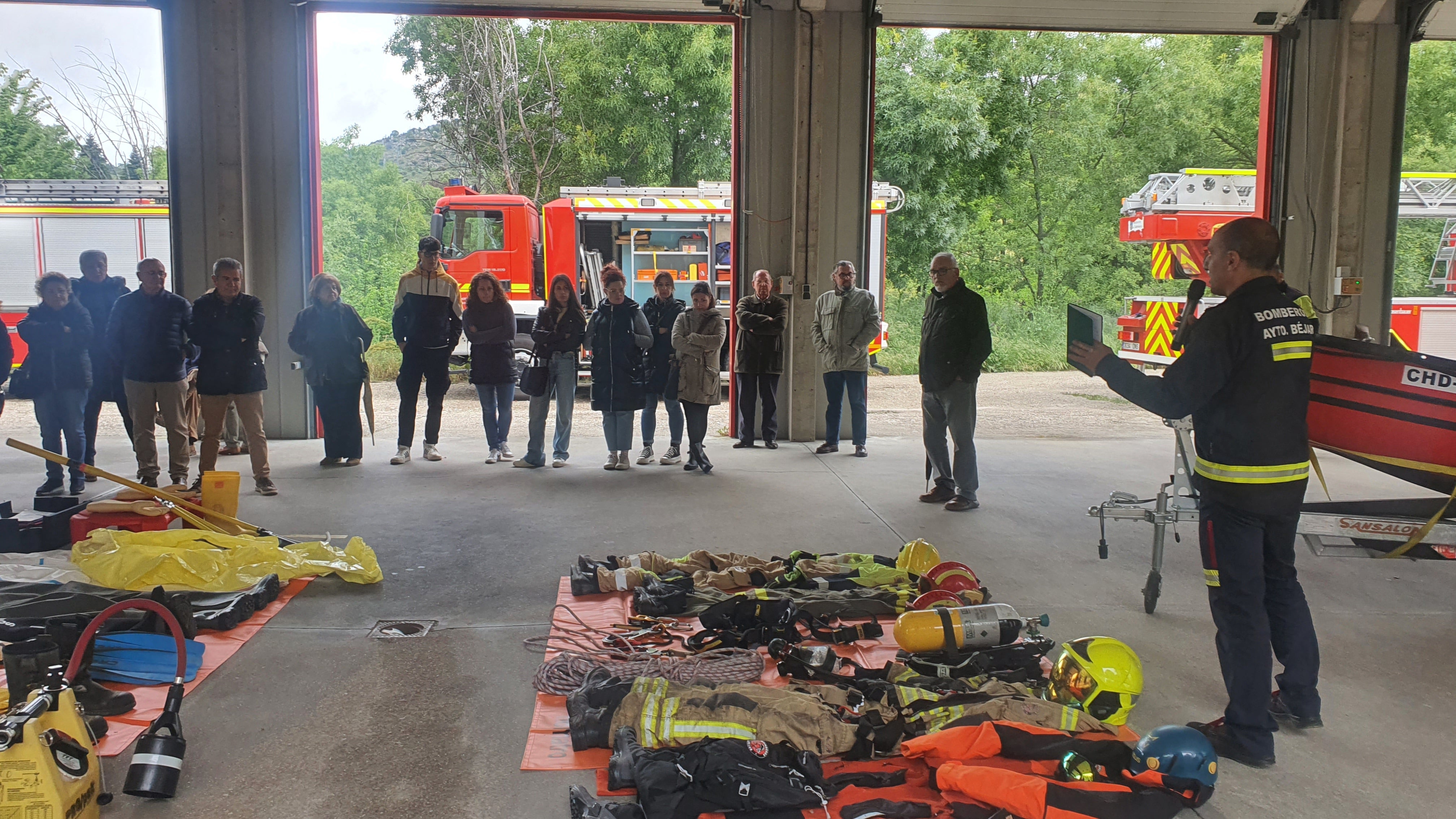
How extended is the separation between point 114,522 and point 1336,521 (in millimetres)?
6235

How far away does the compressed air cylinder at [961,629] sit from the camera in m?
4.25

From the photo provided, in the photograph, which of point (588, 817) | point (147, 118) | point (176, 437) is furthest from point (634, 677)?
point (147, 118)

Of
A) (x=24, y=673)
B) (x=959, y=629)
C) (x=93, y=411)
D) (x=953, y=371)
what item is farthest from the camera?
(x=93, y=411)

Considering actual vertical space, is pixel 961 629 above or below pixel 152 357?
below

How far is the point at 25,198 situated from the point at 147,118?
6854 millimetres

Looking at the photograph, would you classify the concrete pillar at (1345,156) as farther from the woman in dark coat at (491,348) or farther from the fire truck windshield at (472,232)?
the fire truck windshield at (472,232)

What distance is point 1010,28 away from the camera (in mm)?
10562

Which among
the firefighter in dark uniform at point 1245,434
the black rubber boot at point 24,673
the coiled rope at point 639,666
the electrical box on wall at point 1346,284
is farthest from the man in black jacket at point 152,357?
Answer: the electrical box on wall at point 1346,284

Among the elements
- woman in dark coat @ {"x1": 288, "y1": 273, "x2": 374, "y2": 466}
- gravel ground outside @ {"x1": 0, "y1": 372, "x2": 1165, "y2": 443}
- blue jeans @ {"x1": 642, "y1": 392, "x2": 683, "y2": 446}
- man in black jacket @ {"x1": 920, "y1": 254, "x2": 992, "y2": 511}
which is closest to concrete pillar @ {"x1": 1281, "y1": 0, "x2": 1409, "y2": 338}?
gravel ground outside @ {"x1": 0, "y1": 372, "x2": 1165, "y2": 443}

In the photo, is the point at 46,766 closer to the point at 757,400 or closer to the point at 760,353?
the point at 760,353

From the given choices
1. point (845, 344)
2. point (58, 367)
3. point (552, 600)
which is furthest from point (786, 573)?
point (58, 367)

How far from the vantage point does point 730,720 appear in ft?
11.3

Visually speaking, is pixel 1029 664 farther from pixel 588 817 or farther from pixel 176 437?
pixel 176 437

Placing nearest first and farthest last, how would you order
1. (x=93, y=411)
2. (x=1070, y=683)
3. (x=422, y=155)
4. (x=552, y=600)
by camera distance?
(x=1070, y=683) → (x=552, y=600) → (x=93, y=411) → (x=422, y=155)
